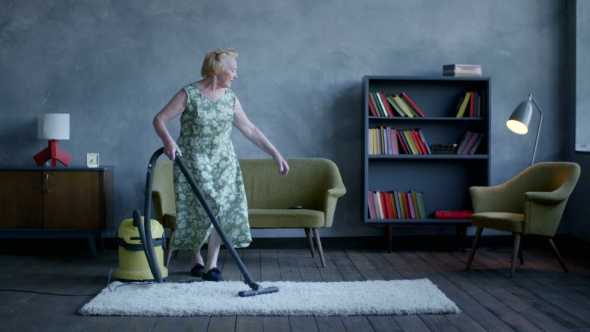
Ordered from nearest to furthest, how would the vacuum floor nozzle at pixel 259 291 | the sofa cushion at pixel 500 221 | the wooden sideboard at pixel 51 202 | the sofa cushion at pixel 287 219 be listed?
the vacuum floor nozzle at pixel 259 291 → the sofa cushion at pixel 500 221 → the sofa cushion at pixel 287 219 → the wooden sideboard at pixel 51 202

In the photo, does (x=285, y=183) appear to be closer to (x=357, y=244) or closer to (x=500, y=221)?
(x=357, y=244)

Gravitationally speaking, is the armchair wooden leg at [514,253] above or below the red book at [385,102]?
below

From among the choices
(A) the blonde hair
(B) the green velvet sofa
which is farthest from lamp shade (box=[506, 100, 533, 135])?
(A) the blonde hair

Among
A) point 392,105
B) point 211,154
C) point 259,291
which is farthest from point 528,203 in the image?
point 211,154

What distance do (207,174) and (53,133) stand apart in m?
1.97

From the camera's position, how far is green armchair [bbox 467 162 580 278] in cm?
460

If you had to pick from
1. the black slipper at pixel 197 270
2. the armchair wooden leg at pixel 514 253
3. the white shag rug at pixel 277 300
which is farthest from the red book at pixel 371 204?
the black slipper at pixel 197 270

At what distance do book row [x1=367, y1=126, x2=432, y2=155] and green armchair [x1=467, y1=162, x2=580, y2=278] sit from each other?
713 millimetres

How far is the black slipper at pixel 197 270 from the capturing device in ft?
14.6

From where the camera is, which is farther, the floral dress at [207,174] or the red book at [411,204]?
the red book at [411,204]

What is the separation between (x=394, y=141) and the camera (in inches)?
224

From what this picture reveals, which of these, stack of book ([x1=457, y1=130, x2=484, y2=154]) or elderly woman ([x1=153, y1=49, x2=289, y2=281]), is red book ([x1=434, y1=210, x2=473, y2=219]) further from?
elderly woman ([x1=153, y1=49, x2=289, y2=281])

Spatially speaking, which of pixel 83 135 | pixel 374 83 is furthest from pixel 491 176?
pixel 83 135

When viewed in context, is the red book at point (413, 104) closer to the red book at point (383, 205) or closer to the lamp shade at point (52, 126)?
the red book at point (383, 205)
